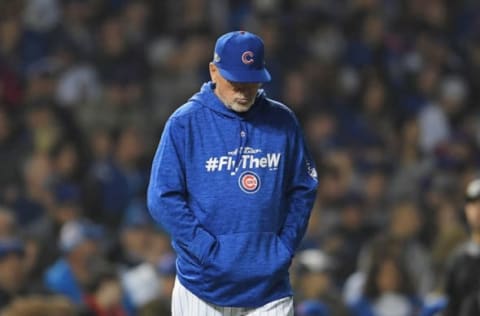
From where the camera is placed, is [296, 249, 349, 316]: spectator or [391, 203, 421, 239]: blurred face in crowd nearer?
[296, 249, 349, 316]: spectator

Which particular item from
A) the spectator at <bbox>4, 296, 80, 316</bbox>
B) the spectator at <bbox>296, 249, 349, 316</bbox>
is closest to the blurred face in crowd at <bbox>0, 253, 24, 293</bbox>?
the spectator at <bbox>4, 296, 80, 316</bbox>

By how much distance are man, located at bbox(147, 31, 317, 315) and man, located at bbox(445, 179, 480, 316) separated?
6.32ft

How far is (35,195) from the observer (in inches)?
415

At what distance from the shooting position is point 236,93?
4.76 metres

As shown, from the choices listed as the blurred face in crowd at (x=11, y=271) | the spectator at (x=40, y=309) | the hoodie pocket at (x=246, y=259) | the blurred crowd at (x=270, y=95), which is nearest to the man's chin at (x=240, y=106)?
the hoodie pocket at (x=246, y=259)

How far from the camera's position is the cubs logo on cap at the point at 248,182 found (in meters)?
4.74

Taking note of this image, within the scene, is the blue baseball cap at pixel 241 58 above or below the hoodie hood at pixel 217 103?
above

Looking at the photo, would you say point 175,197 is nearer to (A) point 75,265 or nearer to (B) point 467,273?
(B) point 467,273

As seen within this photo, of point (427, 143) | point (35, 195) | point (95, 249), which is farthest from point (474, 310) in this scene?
point (427, 143)

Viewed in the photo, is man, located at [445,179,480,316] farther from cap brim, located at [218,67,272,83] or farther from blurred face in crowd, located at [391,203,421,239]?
blurred face in crowd, located at [391,203,421,239]

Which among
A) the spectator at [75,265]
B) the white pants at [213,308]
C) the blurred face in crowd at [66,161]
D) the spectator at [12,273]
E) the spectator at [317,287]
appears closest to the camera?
the white pants at [213,308]

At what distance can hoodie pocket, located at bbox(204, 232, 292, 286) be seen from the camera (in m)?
4.71

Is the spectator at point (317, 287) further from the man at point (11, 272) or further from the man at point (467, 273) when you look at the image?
the man at point (467, 273)

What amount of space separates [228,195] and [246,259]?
0.23 m
